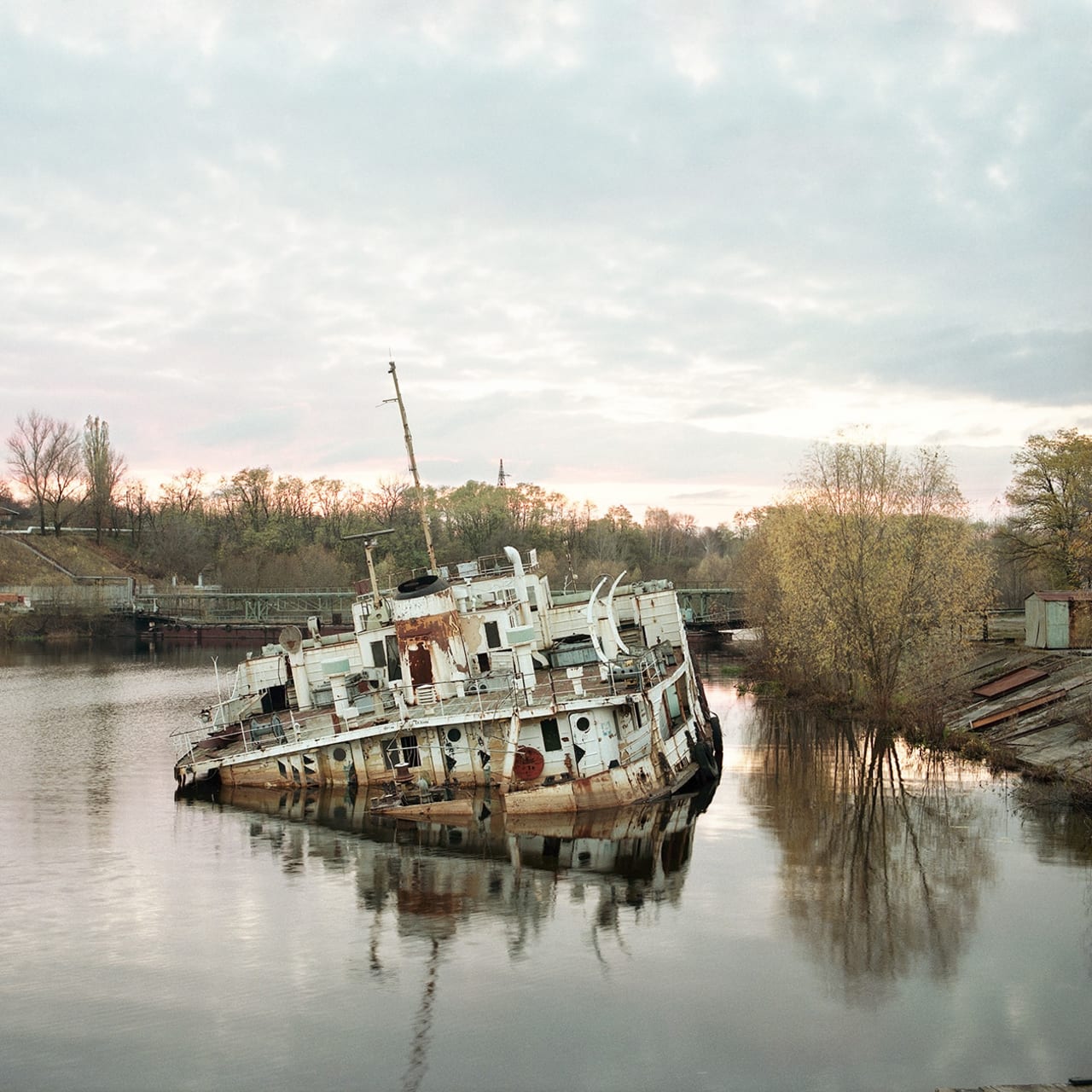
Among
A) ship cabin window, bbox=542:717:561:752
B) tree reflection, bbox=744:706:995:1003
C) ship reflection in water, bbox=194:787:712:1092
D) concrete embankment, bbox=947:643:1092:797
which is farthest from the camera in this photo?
concrete embankment, bbox=947:643:1092:797

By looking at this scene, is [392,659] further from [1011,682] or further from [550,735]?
[1011,682]

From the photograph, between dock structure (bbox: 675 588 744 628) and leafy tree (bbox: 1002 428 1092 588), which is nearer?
leafy tree (bbox: 1002 428 1092 588)

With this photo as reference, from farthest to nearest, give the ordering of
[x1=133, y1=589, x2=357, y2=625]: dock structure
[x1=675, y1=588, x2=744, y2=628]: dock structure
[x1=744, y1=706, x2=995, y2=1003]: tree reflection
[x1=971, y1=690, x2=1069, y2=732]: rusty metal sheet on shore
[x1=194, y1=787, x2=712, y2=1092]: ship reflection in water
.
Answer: [x1=133, y1=589, x2=357, y2=625]: dock structure → [x1=675, y1=588, x2=744, y2=628]: dock structure → [x1=971, y1=690, x2=1069, y2=732]: rusty metal sheet on shore → [x1=194, y1=787, x2=712, y2=1092]: ship reflection in water → [x1=744, y1=706, x2=995, y2=1003]: tree reflection

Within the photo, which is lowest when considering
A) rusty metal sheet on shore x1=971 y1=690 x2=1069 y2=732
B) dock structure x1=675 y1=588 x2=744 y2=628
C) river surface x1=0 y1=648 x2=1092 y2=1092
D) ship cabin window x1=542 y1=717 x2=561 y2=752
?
river surface x1=0 y1=648 x2=1092 y2=1092

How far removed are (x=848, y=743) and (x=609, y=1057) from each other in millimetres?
30961

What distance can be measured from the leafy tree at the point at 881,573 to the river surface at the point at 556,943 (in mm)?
9170

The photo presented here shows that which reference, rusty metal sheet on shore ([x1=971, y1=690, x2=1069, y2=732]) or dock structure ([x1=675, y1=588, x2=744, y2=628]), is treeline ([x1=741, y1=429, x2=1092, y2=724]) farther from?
dock structure ([x1=675, y1=588, x2=744, y2=628])

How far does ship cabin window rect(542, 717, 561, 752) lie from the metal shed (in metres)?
29.9

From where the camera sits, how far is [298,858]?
102 ft

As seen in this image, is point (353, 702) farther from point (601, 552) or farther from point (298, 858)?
point (601, 552)

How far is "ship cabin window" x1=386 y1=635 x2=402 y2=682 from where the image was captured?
37.8 meters

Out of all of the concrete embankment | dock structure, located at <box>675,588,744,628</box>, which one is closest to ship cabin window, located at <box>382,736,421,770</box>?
the concrete embankment

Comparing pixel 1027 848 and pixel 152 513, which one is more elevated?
pixel 152 513

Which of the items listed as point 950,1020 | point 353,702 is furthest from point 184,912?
point 950,1020
